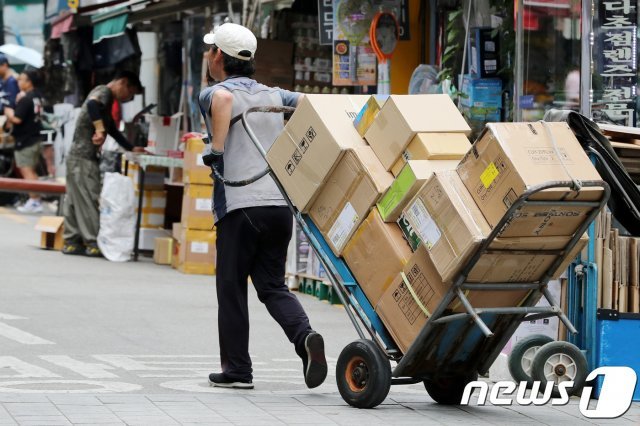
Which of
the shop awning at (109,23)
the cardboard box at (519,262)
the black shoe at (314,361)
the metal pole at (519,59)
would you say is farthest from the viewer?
the shop awning at (109,23)

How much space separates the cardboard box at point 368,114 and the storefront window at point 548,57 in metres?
3.36

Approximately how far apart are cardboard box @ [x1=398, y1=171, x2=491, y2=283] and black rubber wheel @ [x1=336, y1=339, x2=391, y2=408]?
1.93 feet

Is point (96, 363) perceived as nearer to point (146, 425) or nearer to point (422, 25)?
point (146, 425)

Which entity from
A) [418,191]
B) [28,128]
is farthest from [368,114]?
[28,128]

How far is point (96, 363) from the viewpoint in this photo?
29.2 ft

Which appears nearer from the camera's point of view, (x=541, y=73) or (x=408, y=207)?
(x=408, y=207)

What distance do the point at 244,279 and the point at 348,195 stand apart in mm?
921

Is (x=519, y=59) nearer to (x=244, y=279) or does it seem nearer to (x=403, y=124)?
(x=244, y=279)

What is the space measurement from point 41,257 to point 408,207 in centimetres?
983

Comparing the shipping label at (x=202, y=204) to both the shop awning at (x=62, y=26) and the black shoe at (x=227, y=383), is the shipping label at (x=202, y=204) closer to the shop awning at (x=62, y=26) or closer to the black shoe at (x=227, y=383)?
A: the black shoe at (x=227, y=383)

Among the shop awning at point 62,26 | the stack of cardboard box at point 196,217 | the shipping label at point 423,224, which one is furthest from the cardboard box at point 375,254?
the shop awning at point 62,26

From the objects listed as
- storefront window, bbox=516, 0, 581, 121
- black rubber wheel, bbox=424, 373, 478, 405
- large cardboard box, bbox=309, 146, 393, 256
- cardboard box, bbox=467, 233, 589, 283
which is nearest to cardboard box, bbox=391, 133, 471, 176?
large cardboard box, bbox=309, 146, 393, 256

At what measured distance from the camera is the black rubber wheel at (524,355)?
308 inches

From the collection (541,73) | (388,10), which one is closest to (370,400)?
(541,73)
